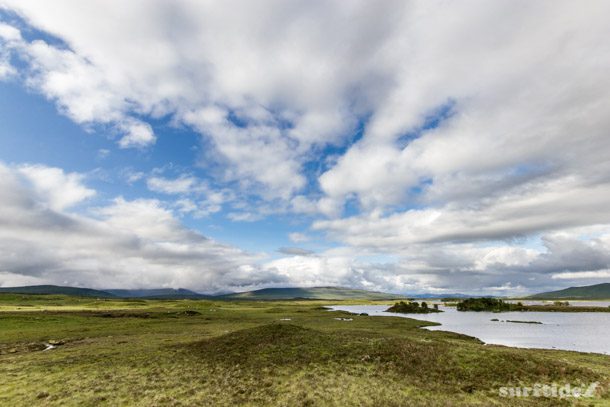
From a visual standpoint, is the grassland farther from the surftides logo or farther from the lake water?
the lake water

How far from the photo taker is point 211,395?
94.9 ft

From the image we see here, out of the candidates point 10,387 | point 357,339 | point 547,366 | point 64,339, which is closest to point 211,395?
point 10,387

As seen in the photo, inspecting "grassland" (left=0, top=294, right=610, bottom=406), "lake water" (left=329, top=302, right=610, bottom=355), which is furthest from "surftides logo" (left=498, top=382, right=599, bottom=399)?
"lake water" (left=329, top=302, right=610, bottom=355)

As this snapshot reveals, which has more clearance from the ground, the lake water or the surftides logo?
the surftides logo

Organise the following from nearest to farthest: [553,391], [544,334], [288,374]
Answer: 1. [553,391]
2. [288,374]
3. [544,334]

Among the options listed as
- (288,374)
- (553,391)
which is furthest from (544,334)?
(288,374)

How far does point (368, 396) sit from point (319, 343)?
1737 centimetres

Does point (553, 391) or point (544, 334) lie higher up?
point (553, 391)

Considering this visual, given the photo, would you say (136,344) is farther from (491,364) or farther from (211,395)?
(491,364)

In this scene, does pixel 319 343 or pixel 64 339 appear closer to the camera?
pixel 319 343

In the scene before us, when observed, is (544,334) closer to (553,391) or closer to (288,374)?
(553,391)

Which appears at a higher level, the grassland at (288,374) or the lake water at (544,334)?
the grassland at (288,374)

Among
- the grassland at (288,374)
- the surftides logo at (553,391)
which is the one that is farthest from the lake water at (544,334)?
the surftides logo at (553,391)

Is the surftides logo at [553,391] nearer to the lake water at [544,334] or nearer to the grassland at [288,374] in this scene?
the grassland at [288,374]
